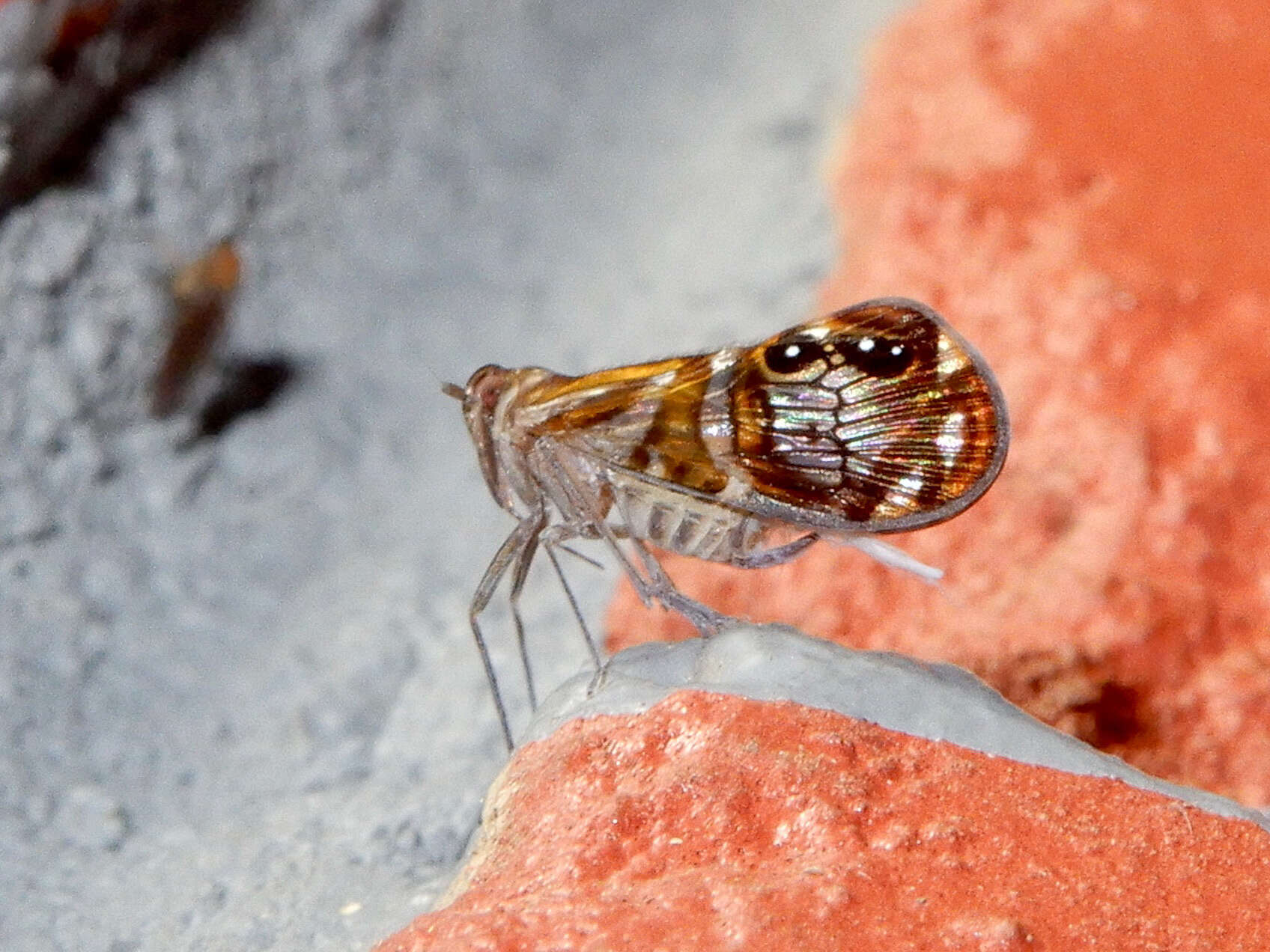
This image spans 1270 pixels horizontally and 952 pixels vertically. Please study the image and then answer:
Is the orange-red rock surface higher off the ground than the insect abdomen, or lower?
lower

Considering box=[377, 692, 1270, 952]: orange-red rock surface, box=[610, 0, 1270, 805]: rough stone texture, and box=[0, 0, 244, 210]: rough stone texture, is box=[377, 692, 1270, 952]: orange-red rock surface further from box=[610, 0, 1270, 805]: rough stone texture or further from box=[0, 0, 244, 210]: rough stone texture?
box=[0, 0, 244, 210]: rough stone texture

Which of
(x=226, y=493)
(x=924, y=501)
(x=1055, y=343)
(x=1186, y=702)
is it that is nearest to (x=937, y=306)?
(x=1055, y=343)

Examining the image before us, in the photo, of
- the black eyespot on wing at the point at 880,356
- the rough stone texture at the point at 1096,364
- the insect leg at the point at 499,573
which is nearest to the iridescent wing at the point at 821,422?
the black eyespot on wing at the point at 880,356

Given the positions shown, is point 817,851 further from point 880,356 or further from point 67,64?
point 67,64

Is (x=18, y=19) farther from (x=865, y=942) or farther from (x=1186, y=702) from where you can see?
(x=1186, y=702)

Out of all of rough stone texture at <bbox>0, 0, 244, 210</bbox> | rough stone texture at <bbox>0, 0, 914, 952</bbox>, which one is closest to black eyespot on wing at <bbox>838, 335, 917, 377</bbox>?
rough stone texture at <bbox>0, 0, 914, 952</bbox>

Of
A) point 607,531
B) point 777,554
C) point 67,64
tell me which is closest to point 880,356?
point 777,554
